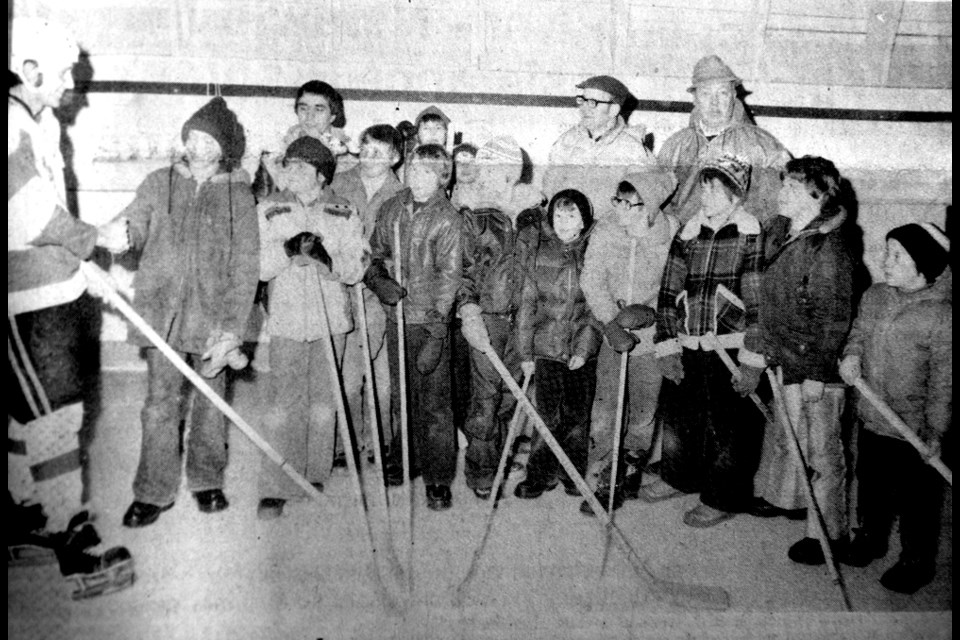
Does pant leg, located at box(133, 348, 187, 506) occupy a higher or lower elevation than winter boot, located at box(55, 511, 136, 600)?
higher

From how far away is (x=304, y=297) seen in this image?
2.76 metres

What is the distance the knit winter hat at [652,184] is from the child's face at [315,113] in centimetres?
126

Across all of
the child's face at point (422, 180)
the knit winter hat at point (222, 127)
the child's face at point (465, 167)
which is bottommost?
the child's face at point (422, 180)

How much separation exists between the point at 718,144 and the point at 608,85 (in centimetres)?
56

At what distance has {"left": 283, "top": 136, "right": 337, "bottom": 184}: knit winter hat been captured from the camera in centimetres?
271

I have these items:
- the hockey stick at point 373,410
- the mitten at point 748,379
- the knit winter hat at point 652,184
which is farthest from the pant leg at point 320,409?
the mitten at point 748,379

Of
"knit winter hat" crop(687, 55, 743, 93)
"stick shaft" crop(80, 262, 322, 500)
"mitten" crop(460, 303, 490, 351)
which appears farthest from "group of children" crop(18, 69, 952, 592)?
"knit winter hat" crop(687, 55, 743, 93)

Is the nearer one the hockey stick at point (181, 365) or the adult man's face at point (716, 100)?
the hockey stick at point (181, 365)

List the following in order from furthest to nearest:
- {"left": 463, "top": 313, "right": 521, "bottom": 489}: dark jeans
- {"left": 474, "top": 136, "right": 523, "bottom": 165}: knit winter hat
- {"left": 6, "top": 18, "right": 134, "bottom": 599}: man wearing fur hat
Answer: {"left": 463, "top": 313, "right": 521, "bottom": 489}: dark jeans → {"left": 474, "top": 136, "right": 523, "bottom": 165}: knit winter hat → {"left": 6, "top": 18, "right": 134, "bottom": 599}: man wearing fur hat

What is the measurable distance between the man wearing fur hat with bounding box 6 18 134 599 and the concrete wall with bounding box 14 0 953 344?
18 cm

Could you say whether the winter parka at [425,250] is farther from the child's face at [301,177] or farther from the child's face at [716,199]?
the child's face at [716,199]

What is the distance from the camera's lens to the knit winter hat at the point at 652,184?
9.41 ft

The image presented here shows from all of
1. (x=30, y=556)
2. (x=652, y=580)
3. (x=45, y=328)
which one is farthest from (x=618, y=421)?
(x=30, y=556)

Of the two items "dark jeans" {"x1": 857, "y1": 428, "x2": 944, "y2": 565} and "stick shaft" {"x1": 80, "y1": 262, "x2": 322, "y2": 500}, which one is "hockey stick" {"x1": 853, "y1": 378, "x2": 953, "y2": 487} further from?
"stick shaft" {"x1": 80, "y1": 262, "x2": 322, "y2": 500}
